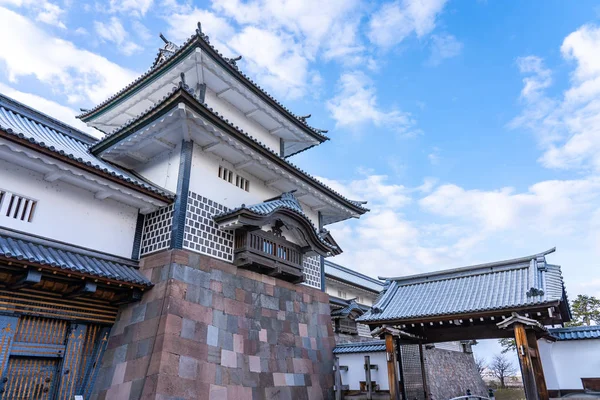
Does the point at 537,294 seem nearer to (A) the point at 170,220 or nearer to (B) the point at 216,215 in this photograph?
(B) the point at 216,215

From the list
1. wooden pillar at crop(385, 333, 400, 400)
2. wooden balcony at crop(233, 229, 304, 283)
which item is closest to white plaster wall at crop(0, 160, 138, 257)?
wooden balcony at crop(233, 229, 304, 283)

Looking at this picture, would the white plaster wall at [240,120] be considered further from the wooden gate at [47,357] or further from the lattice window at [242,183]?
the wooden gate at [47,357]

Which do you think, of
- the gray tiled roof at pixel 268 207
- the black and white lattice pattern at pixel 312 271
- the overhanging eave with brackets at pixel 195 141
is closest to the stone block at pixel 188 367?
the gray tiled roof at pixel 268 207

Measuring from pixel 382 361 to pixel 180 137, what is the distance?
9.19 metres

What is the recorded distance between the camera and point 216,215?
10.8 m

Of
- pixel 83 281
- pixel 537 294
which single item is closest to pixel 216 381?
pixel 83 281

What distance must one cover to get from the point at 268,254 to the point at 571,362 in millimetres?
8629

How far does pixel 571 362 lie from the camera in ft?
34.0

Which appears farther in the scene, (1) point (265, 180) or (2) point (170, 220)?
(1) point (265, 180)

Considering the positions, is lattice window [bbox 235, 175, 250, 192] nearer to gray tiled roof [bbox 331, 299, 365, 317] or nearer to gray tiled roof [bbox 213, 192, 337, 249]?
gray tiled roof [bbox 213, 192, 337, 249]

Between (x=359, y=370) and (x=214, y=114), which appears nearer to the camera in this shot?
(x=214, y=114)

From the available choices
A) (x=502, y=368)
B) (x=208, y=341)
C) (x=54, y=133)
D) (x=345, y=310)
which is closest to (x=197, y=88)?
(x=54, y=133)

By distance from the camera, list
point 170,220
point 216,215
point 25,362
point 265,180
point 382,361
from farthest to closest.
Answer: point 265,180 < point 382,361 < point 216,215 < point 170,220 < point 25,362

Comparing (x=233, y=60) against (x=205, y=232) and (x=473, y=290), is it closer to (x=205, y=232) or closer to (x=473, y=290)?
(x=205, y=232)
